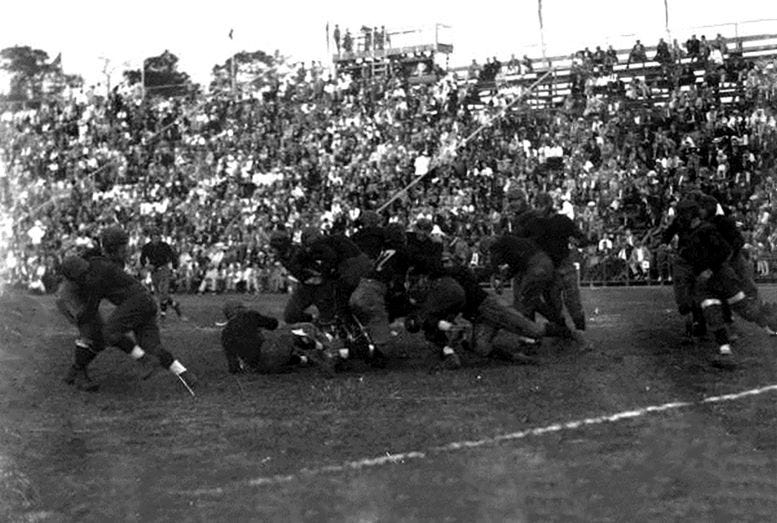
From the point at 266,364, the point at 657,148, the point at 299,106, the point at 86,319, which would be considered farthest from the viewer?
the point at 299,106

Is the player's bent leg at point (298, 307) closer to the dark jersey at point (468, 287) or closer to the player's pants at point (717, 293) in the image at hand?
the dark jersey at point (468, 287)

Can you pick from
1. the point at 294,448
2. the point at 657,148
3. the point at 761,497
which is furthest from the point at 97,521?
the point at 657,148

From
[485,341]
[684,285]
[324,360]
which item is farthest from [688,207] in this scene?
[324,360]

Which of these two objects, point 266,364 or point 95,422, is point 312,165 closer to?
point 266,364

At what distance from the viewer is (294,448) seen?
821 centimetres

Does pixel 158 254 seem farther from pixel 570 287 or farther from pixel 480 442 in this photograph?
pixel 480 442

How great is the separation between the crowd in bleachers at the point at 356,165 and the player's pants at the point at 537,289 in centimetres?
1154

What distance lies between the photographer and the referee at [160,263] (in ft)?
65.4

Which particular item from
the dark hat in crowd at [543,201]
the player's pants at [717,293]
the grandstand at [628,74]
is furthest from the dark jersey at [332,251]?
the grandstand at [628,74]

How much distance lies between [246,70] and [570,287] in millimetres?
31968

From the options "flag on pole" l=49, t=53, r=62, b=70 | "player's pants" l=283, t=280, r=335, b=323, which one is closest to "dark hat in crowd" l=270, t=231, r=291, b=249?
"player's pants" l=283, t=280, r=335, b=323

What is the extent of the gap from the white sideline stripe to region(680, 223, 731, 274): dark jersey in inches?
82.6

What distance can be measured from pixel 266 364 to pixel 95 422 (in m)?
3.14

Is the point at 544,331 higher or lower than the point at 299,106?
lower
